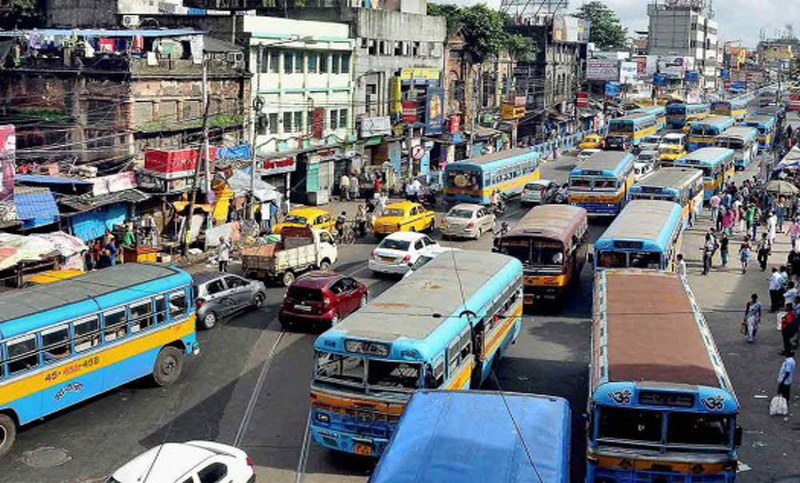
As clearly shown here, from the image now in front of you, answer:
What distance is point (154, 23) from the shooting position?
47.2 metres

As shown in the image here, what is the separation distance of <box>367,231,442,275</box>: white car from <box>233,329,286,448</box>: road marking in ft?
21.8

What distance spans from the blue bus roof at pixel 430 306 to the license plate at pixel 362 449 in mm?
1506

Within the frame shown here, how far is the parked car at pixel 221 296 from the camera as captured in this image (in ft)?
80.7

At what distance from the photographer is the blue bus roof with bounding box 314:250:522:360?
15.0m

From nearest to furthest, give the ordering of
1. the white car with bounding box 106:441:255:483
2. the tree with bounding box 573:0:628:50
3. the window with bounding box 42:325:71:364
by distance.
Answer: the white car with bounding box 106:441:255:483 → the window with bounding box 42:325:71:364 → the tree with bounding box 573:0:628:50

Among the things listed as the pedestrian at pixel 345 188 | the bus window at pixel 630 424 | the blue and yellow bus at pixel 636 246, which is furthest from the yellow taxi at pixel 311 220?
the bus window at pixel 630 424

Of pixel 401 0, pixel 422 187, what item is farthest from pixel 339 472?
pixel 401 0

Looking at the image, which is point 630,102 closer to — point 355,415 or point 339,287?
point 339,287

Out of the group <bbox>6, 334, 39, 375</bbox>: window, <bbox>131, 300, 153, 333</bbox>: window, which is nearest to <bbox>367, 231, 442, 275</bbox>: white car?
<bbox>131, 300, 153, 333</bbox>: window

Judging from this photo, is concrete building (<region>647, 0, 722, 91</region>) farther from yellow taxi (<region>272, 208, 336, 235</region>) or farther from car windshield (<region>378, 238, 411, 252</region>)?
car windshield (<region>378, 238, 411, 252</region>)

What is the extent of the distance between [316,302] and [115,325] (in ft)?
21.1

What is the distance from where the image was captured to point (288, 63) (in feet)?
152

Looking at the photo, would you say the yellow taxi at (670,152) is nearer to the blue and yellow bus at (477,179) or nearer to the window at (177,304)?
the blue and yellow bus at (477,179)

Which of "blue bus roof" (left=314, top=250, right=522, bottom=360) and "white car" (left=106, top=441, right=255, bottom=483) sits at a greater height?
"blue bus roof" (left=314, top=250, right=522, bottom=360)
